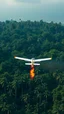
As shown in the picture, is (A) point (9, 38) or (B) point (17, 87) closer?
(B) point (17, 87)

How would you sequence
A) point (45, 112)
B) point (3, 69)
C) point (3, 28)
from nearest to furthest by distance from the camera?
point (45, 112) < point (3, 69) < point (3, 28)

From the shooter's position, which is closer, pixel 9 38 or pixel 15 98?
pixel 15 98

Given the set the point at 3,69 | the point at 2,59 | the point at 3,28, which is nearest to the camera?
the point at 3,69

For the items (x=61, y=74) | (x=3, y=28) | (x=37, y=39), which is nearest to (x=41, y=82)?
(x=61, y=74)

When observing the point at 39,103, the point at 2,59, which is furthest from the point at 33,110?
the point at 2,59

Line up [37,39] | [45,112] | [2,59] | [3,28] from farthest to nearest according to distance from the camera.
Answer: [3,28] < [37,39] < [2,59] < [45,112]

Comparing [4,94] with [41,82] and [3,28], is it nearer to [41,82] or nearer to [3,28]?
[41,82]

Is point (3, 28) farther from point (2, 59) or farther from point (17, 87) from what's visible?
point (17, 87)

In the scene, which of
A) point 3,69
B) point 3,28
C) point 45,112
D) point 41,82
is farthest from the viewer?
point 3,28

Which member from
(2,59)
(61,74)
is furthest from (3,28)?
(61,74)
